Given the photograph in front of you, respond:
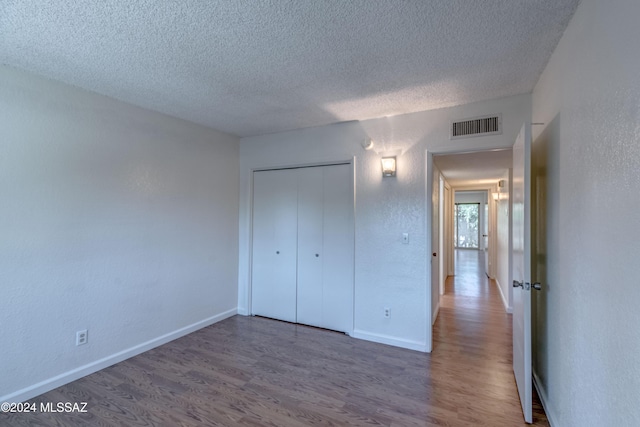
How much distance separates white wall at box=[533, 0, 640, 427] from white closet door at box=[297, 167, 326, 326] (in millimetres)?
2264

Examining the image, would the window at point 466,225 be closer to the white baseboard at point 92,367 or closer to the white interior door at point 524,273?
the white interior door at point 524,273

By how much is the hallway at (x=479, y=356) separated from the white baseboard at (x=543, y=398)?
0.12ft

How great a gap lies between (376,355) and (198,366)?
1.67 metres

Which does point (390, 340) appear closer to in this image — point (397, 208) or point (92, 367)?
point (397, 208)

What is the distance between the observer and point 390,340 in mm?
3211

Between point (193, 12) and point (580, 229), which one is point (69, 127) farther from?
point (580, 229)

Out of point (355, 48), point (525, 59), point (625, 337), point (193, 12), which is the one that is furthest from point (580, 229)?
point (193, 12)

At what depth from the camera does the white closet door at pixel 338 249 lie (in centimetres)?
351

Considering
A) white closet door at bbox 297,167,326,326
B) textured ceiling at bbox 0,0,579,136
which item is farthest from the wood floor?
textured ceiling at bbox 0,0,579,136

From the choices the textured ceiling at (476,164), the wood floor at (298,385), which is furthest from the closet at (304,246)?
the textured ceiling at (476,164)

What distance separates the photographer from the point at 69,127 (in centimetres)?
250

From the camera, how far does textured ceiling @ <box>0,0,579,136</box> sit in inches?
63.7

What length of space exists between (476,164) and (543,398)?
3394 mm

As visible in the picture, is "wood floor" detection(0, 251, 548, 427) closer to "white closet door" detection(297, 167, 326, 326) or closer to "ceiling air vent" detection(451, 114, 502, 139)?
"white closet door" detection(297, 167, 326, 326)
